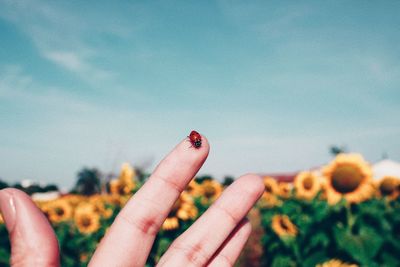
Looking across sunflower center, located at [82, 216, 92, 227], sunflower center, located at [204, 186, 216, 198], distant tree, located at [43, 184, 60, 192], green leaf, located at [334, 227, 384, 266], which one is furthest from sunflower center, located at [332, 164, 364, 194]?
distant tree, located at [43, 184, 60, 192]

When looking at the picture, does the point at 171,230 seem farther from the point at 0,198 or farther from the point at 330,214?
the point at 0,198

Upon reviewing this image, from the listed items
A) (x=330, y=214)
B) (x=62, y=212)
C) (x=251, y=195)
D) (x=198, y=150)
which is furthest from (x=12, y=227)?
(x=62, y=212)

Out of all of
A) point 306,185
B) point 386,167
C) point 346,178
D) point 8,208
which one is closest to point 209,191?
point 306,185

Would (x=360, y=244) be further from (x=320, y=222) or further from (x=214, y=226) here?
(x=214, y=226)

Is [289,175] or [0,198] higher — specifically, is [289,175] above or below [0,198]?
above

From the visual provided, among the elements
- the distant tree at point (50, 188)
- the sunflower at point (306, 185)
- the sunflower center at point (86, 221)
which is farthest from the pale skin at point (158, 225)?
the distant tree at point (50, 188)

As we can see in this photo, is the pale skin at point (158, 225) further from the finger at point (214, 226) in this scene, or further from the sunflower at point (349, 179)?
the sunflower at point (349, 179)
